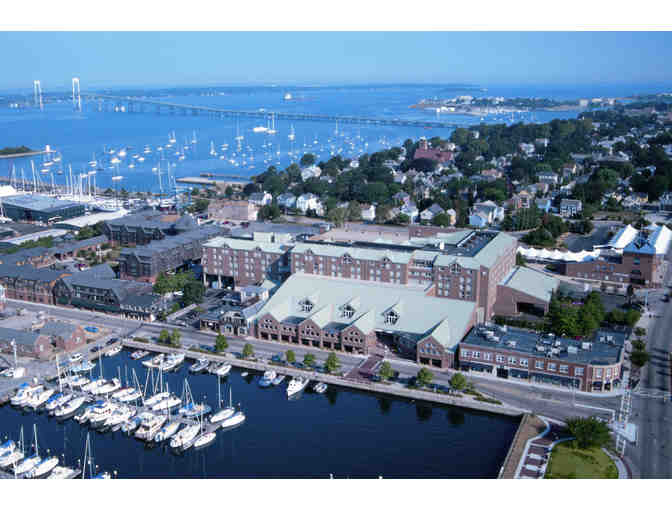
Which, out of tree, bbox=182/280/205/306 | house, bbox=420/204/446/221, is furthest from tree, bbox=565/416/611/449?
house, bbox=420/204/446/221

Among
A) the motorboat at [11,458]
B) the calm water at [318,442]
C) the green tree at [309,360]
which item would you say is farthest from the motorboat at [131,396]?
the green tree at [309,360]

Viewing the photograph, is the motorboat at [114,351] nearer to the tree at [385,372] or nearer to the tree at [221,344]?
the tree at [221,344]

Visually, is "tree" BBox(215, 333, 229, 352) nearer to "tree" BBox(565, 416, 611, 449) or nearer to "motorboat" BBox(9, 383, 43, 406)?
"motorboat" BBox(9, 383, 43, 406)

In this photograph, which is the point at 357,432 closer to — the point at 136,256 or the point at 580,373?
the point at 580,373

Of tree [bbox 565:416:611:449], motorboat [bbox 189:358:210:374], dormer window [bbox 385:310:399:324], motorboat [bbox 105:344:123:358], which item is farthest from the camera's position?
motorboat [bbox 105:344:123:358]

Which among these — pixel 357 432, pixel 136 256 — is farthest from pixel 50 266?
pixel 357 432

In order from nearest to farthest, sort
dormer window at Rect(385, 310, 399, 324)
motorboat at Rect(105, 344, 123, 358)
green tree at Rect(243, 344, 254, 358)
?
1. green tree at Rect(243, 344, 254, 358)
2. dormer window at Rect(385, 310, 399, 324)
3. motorboat at Rect(105, 344, 123, 358)
